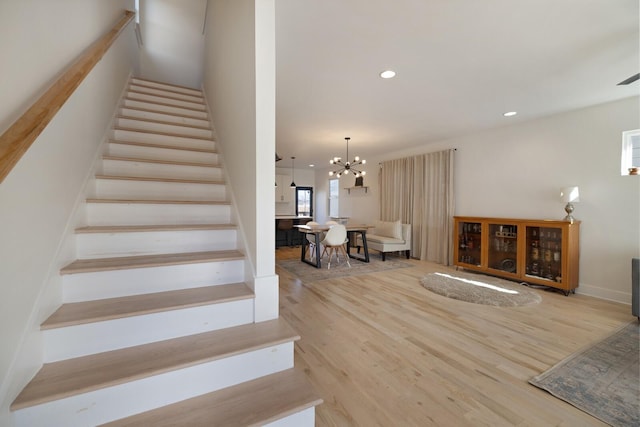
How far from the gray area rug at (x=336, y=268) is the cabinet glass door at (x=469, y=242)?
1.05 metres

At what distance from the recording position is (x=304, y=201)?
33.9ft

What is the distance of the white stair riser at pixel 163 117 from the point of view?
2.86 meters

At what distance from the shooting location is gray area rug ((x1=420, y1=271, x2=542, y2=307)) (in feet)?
10.7

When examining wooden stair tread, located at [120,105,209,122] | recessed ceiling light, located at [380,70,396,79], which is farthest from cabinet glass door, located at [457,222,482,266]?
wooden stair tread, located at [120,105,209,122]

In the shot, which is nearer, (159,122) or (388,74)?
(388,74)

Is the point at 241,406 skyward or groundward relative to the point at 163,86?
groundward

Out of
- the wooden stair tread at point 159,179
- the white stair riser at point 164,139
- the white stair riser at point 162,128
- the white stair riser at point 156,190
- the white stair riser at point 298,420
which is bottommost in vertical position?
the white stair riser at point 298,420

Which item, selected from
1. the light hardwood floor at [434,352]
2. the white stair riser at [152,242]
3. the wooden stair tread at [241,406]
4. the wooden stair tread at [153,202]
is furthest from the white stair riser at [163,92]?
the wooden stair tread at [241,406]

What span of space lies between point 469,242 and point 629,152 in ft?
7.62

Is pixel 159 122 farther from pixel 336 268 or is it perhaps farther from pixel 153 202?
pixel 336 268

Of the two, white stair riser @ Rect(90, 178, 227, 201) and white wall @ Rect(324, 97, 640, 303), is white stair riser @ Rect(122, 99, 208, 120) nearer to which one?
white stair riser @ Rect(90, 178, 227, 201)

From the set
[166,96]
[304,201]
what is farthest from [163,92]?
[304,201]

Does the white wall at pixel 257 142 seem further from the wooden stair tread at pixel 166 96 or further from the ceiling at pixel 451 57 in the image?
the wooden stair tread at pixel 166 96

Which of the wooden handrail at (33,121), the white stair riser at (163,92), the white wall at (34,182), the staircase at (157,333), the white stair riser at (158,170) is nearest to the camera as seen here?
the wooden handrail at (33,121)
